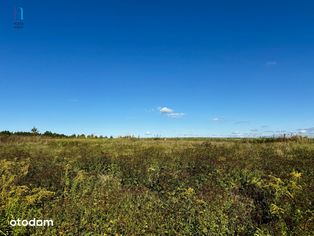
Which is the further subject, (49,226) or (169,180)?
(169,180)

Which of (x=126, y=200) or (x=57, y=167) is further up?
(x=57, y=167)

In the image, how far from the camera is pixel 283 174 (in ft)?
38.2

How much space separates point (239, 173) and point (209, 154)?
152 inches

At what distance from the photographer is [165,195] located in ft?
35.4

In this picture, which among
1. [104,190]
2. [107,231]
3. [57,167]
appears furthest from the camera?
[57,167]

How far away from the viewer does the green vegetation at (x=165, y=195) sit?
8031mm

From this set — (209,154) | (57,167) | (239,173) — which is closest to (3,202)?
(57,167)

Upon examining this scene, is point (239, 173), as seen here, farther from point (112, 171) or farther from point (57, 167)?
point (57, 167)

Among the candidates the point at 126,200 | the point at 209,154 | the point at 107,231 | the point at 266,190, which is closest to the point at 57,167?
the point at 126,200

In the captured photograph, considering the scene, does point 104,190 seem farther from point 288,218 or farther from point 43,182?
point 288,218

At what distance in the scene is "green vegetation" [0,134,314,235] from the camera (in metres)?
8.03

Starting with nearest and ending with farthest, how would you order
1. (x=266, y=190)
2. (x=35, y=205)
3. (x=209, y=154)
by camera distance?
(x=35, y=205) < (x=266, y=190) < (x=209, y=154)

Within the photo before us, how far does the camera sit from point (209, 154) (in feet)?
53.2

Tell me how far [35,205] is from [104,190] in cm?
239
